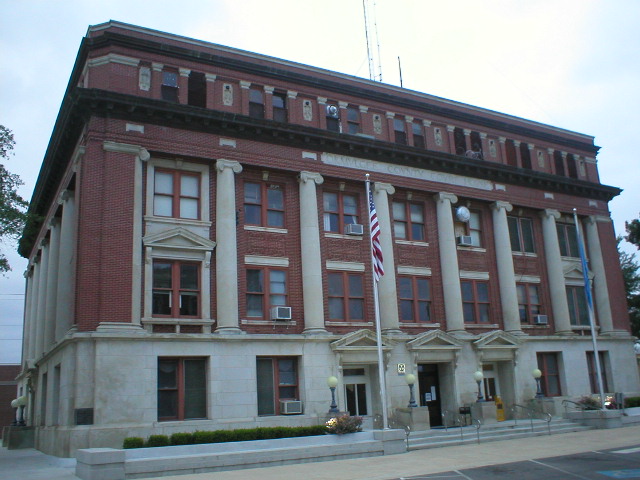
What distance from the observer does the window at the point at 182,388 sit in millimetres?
25484

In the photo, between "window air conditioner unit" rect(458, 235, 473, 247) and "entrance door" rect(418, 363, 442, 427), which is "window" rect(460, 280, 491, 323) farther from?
"entrance door" rect(418, 363, 442, 427)

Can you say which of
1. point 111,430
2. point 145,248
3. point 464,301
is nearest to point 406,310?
point 464,301

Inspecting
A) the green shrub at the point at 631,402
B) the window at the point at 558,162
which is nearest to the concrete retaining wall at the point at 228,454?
the green shrub at the point at 631,402

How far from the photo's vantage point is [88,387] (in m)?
23.8

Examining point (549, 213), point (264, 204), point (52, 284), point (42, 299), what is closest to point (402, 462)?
point (264, 204)

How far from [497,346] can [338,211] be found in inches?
419

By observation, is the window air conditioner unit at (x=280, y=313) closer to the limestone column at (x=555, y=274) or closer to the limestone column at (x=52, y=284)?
the limestone column at (x=52, y=284)

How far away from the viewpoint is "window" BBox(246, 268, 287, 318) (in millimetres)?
28344

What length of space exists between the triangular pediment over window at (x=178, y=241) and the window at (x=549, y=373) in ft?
64.1

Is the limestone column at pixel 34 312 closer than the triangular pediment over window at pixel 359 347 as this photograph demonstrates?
No

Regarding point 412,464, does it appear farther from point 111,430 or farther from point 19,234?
point 19,234

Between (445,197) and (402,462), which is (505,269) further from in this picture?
(402,462)

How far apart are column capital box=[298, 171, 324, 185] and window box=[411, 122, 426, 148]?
6.65 m

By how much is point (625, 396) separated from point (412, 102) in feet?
67.6
